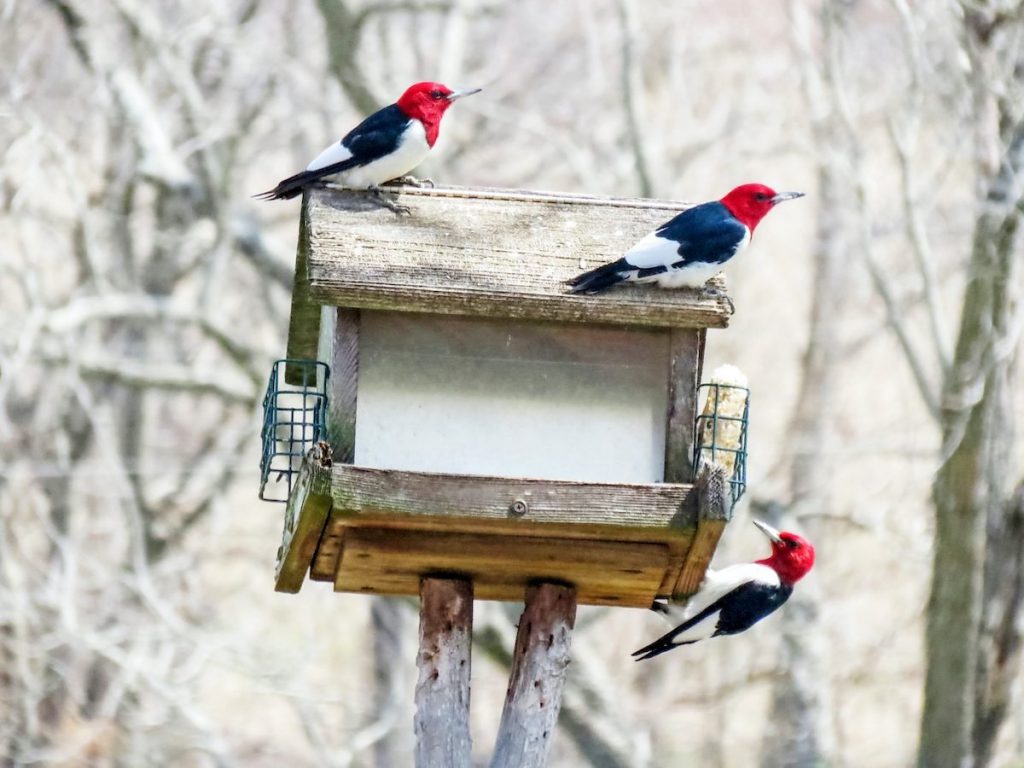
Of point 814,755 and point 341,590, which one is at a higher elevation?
point 341,590

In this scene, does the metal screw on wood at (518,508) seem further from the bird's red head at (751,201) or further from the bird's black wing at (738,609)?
the bird's black wing at (738,609)

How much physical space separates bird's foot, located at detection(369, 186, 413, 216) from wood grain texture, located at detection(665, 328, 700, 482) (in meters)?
0.72

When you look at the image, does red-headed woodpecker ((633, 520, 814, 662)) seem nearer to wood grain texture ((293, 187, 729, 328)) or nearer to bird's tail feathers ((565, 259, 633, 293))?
wood grain texture ((293, 187, 729, 328))

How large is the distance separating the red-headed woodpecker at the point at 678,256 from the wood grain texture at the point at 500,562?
636 millimetres

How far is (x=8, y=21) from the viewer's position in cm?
1022

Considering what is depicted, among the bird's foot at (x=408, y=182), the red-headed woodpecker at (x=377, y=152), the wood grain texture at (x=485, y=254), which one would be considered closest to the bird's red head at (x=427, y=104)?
the red-headed woodpecker at (x=377, y=152)

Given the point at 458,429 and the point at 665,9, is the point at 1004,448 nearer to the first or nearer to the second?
the point at 458,429

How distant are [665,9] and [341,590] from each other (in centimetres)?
866

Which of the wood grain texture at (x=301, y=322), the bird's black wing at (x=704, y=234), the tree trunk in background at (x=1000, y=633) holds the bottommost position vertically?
the tree trunk in background at (x=1000, y=633)

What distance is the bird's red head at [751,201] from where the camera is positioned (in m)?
4.26

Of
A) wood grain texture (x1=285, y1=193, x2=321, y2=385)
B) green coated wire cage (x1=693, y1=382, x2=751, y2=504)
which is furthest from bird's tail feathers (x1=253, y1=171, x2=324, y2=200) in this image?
green coated wire cage (x1=693, y1=382, x2=751, y2=504)

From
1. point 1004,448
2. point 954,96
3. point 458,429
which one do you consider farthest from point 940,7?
point 458,429

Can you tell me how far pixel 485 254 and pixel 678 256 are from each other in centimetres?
45

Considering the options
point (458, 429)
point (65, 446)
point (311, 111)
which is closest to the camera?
point (458, 429)
